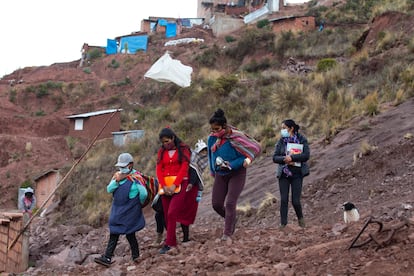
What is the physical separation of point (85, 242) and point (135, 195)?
4.72m

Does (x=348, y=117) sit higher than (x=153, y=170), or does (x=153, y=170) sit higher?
(x=348, y=117)

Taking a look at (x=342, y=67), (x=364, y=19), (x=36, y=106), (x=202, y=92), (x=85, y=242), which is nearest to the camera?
(x=85, y=242)

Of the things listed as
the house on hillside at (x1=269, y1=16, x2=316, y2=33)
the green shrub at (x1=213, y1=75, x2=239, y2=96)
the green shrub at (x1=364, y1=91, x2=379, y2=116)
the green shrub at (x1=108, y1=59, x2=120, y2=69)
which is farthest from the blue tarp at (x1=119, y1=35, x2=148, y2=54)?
the green shrub at (x1=364, y1=91, x2=379, y2=116)

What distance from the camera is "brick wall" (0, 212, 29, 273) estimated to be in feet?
30.4

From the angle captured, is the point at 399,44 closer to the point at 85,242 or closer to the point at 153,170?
the point at 153,170

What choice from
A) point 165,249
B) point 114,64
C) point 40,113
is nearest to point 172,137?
point 165,249

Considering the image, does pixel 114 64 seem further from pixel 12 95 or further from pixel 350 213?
pixel 350 213

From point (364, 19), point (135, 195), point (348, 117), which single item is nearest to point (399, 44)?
point (348, 117)

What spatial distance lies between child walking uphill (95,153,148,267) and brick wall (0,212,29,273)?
3.41 metres

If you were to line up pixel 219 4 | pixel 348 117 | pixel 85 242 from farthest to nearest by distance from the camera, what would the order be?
1. pixel 219 4
2. pixel 348 117
3. pixel 85 242

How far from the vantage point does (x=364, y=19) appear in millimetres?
33781

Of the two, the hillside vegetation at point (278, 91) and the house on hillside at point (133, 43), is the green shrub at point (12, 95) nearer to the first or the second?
the house on hillside at point (133, 43)

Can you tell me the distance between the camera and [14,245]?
31.3 ft

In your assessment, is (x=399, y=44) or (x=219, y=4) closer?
(x=399, y=44)
